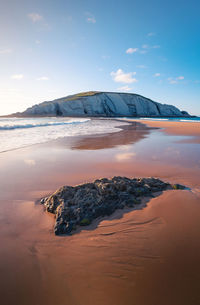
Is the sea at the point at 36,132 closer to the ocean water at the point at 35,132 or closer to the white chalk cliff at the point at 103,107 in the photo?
the ocean water at the point at 35,132

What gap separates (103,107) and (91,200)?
77064 millimetres

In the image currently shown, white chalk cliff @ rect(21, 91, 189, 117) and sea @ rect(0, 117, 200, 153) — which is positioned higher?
white chalk cliff @ rect(21, 91, 189, 117)

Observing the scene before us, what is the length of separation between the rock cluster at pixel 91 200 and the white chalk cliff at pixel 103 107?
69056mm

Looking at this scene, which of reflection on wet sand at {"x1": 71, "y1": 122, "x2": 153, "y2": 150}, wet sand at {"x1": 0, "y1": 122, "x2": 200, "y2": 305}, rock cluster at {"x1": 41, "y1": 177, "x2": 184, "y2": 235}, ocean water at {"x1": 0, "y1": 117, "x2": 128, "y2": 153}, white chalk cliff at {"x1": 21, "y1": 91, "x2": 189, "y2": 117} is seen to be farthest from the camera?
white chalk cliff at {"x1": 21, "y1": 91, "x2": 189, "y2": 117}

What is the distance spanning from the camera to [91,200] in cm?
240

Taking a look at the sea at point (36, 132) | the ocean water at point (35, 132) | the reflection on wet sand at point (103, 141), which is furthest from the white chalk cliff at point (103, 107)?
A: the reflection on wet sand at point (103, 141)

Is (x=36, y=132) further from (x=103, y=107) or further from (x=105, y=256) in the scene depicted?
(x=103, y=107)

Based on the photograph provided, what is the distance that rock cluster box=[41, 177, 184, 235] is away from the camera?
2.15 meters

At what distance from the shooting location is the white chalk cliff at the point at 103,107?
2714 inches

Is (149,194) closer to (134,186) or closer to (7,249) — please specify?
(134,186)

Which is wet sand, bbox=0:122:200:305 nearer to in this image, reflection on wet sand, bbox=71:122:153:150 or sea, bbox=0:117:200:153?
reflection on wet sand, bbox=71:122:153:150

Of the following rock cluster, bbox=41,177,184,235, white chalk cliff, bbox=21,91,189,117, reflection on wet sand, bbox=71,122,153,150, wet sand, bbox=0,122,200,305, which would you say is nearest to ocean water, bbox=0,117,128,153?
reflection on wet sand, bbox=71,122,153,150

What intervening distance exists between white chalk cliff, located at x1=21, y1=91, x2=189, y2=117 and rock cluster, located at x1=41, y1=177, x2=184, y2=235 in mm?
69056

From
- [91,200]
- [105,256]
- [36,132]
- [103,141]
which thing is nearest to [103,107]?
[36,132]
